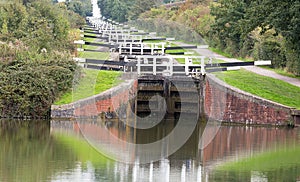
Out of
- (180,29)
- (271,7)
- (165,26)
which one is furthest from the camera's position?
(165,26)

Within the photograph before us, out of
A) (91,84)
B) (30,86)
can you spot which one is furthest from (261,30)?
(30,86)

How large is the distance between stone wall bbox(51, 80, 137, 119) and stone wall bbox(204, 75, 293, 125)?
320 centimetres

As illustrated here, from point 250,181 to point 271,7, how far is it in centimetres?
1380

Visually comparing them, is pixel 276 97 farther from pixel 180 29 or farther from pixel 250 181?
pixel 180 29

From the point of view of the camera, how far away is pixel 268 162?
76.2ft

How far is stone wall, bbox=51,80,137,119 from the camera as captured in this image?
3173 cm

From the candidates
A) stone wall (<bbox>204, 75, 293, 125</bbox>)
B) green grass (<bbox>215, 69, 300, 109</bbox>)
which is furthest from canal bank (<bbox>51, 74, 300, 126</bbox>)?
green grass (<bbox>215, 69, 300, 109</bbox>)

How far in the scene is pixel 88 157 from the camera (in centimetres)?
2339

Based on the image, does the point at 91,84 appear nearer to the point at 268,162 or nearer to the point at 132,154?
the point at 132,154

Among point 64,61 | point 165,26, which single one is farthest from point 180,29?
point 64,61

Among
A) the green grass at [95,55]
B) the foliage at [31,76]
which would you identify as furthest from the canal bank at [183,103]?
the green grass at [95,55]

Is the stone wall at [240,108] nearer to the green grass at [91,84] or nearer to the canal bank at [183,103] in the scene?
the canal bank at [183,103]

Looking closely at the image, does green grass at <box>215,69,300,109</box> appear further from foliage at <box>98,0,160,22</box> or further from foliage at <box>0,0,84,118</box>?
foliage at <box>98,0,160,22</box>

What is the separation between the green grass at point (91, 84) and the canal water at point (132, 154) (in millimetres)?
1366
